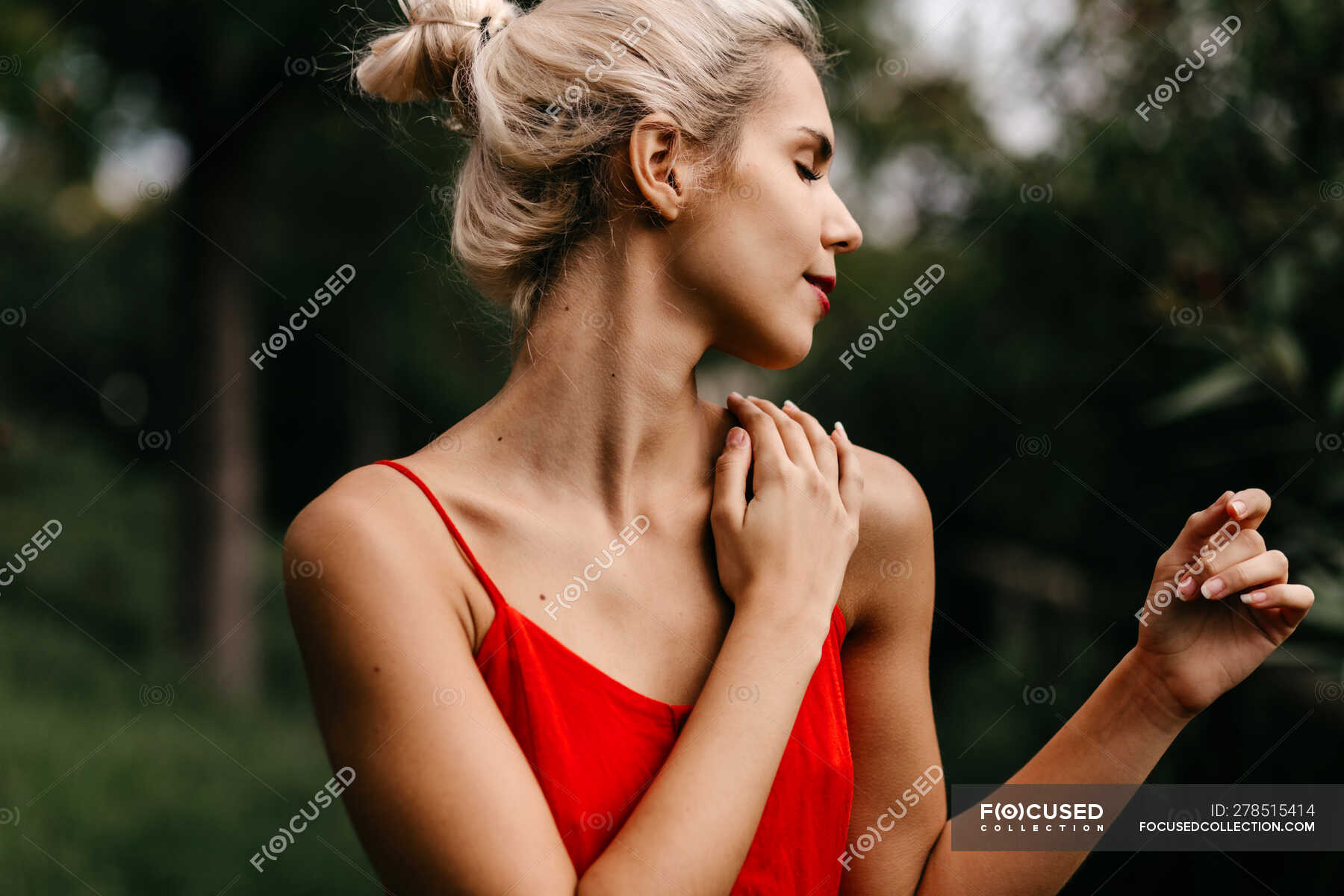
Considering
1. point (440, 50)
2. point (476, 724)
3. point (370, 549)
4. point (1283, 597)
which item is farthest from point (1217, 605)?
point (440, 50)

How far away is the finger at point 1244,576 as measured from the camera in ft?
4.91

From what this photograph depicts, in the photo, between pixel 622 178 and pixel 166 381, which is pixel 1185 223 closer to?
pixel 622 178

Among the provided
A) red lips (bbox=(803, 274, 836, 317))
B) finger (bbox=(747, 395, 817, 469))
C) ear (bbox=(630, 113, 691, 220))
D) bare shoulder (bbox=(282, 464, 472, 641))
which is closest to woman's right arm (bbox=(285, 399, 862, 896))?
bare shoulder (bbox=(282, 464, 472, 641))

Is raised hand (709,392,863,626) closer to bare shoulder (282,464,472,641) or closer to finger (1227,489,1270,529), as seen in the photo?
bare shoulder (282,464,472,641)

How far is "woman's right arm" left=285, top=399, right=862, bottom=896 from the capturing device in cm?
135

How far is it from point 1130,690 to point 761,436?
0.67 meters

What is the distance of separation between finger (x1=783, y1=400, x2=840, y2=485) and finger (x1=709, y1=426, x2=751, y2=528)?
9 cm

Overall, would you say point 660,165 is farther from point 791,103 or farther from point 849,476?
point 849,476

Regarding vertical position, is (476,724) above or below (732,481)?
below

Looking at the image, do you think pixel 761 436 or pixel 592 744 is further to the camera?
pixel 761 436

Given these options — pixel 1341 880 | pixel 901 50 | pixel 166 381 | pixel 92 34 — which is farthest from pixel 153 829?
pixel 166 381

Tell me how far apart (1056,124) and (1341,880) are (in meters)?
2.70

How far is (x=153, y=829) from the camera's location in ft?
15.4

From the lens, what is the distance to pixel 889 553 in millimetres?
1794
